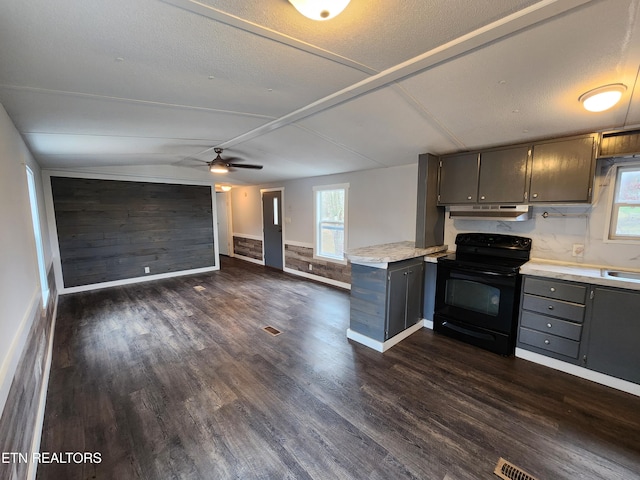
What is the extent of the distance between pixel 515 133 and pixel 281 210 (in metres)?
4.67

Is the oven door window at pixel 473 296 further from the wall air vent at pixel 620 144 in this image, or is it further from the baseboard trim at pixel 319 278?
the baseboard trim at pixel 319 278

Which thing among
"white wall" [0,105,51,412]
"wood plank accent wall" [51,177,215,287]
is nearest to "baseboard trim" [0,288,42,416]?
"white wall" [0,105,51,412]

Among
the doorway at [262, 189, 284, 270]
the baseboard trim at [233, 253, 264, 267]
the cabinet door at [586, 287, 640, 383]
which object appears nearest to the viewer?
the cabinet door at [586, 287, 640, 383]

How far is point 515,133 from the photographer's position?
2580 millimetres

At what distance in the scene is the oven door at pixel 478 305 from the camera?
2773mm

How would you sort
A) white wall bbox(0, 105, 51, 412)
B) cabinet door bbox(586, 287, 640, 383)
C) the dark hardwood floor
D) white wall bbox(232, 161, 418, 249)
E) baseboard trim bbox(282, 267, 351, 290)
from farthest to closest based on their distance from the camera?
baseboard trim bbox(282, 267, 351, 290)
white wall bbox(232, 161, 418, 249)
cabinet door bbox(586, 287, 640, 383)
the dark hardwood floor
white wall bbox(0, 105, 51, 412)

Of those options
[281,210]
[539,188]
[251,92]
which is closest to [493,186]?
[539,188]

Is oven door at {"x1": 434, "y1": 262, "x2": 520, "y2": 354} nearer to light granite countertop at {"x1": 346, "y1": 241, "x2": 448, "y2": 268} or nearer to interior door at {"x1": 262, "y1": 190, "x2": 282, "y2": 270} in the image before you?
light granite countertop at {"x1": 346, "y1": 241, "x2": 448, "y2": 268}

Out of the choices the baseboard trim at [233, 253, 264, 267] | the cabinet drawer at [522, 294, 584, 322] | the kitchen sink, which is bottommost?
the baseboard trim at [233, 253, 264, 267]

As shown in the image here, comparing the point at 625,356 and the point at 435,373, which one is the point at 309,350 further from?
the point at 625,356

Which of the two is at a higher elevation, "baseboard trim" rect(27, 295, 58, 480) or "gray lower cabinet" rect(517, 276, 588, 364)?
"gray lower cabinet" rect(517, 276, 588, 364)

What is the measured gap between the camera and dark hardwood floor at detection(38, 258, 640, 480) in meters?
1.65

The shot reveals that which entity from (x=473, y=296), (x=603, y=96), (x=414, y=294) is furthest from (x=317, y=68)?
(x=473, y=296)

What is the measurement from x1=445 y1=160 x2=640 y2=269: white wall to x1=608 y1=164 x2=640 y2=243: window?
62 millimetres
